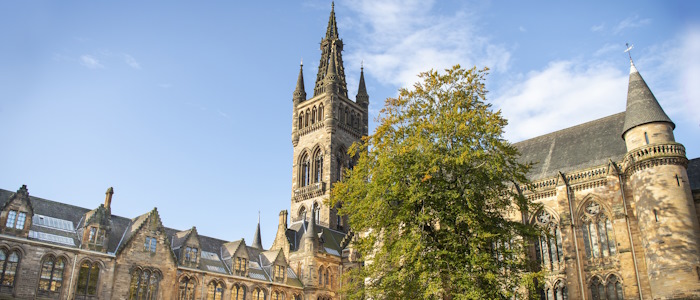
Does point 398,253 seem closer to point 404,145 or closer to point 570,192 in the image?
point 404,145

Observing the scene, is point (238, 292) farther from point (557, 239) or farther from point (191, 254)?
point (557, 239)

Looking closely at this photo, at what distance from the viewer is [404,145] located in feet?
77.1

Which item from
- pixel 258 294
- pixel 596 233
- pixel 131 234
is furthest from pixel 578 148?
pixel 131 234

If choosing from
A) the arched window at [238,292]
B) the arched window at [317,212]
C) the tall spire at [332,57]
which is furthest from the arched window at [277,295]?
the tall spire at [332,57]

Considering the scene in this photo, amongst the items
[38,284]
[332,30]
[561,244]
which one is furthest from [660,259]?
[332,30]

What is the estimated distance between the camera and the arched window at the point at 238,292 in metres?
42.4

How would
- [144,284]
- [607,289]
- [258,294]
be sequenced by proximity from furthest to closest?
1. [258,294]
2. [144,284]
3. [607,289]

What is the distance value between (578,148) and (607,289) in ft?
35.5

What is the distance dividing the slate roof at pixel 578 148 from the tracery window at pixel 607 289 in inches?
310

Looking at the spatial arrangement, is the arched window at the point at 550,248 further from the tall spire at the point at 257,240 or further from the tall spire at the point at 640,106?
the tall spire at the point at 257,240

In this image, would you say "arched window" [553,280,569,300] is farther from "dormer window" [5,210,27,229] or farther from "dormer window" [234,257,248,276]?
"dormer window" [5,210,27,229]

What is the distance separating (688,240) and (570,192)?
7.76 metres

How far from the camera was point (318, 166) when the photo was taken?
6562 cm

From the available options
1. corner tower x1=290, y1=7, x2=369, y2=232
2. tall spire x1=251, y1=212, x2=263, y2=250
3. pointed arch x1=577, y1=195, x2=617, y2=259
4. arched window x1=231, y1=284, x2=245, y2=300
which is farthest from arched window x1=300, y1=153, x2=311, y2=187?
pointed arch x1=577, y1=195, x2=617, y2=259
